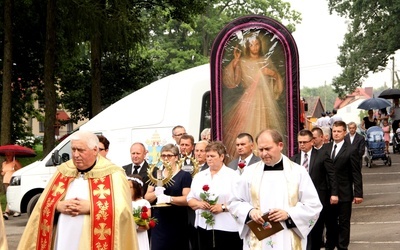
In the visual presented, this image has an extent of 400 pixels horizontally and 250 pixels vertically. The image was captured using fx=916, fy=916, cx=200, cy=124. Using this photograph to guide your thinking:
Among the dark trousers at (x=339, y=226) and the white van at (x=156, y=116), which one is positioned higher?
the white van at (x=156, y=116)

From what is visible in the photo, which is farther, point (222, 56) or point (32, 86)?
point (32, 86)

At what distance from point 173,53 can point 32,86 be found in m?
33.8

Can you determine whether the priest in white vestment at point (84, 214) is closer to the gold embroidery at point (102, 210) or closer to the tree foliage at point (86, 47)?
the gold embroidery at point (102, 210)

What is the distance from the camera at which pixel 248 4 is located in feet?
222

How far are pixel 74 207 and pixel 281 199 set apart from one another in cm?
189

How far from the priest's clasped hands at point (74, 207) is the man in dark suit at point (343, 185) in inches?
234

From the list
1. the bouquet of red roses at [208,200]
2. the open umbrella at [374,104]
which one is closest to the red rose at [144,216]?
the bouquet of red roses at [208,200]

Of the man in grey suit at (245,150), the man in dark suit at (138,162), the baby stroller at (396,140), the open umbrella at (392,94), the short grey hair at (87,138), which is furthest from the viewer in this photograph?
the open umbrella at (392,94)

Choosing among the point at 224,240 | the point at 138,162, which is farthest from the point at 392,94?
the point at 224,240

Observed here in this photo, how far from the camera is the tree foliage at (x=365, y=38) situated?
43125 millimetres

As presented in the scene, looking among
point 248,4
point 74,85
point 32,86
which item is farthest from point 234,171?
point 248,4

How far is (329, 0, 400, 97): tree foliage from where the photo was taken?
4312 centimetres

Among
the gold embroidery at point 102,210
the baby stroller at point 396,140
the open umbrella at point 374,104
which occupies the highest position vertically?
the open umbrella at point 374,104

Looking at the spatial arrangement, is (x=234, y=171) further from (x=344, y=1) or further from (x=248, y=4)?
(x=248, y=4)
